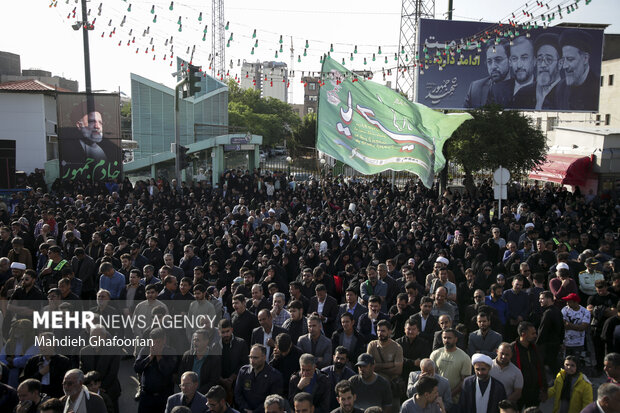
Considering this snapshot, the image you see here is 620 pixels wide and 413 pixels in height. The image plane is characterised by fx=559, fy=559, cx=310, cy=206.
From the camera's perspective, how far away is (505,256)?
11.0 m

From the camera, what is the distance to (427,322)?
6.86 metres

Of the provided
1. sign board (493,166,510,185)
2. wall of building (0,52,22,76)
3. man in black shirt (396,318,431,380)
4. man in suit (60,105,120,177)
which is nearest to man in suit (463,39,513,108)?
sign board (493,166,510,185)

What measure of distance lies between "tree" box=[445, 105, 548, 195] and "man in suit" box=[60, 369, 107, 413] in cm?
1885

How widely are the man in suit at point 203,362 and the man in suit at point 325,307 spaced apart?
212cm

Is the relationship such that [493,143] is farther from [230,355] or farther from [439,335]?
[230,355]

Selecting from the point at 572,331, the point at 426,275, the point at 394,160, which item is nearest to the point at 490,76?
the point at 394,160

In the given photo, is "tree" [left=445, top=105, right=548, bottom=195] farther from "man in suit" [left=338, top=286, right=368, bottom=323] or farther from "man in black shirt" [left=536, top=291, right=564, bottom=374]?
"man in suit" [left=338, top=286, right=368, bottom=323]

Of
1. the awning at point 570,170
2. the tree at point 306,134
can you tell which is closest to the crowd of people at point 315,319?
the awning at point 570,170

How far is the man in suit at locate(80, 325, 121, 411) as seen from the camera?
583 centimetres

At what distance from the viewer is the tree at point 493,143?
2170 cm

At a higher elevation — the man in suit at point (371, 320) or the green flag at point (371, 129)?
the green flag at point (371, 129)

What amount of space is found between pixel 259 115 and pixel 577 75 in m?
40.4

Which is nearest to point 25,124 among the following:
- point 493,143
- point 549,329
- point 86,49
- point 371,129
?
point 86,49

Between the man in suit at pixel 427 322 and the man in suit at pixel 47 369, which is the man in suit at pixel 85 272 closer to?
the man in suit at pixel 47 369
